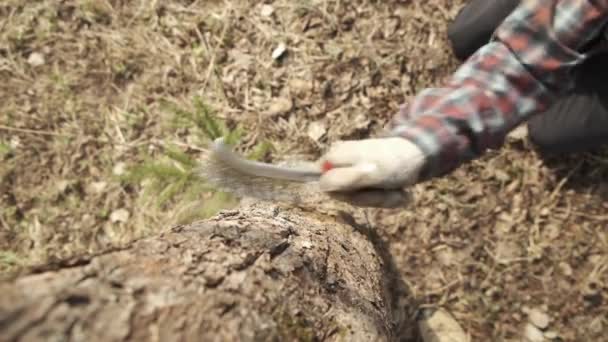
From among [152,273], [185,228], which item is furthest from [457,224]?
[152,273]

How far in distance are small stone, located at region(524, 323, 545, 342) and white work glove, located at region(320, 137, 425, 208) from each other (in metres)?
1.22

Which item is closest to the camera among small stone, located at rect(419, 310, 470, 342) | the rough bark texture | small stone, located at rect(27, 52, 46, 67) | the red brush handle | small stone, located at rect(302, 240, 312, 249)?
the rough bark texture

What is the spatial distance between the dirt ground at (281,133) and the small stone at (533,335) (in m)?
0.02

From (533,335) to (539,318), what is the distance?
0.08 metres

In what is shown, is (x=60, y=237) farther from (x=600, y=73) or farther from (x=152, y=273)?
(x=600, y=73)

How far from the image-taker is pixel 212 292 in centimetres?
84

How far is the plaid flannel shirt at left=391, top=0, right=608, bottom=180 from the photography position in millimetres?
1338

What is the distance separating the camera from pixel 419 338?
2.11 metres

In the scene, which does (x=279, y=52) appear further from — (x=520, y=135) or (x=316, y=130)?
(x=520, y=135)

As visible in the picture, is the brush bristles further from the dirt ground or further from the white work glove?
the dirt ground

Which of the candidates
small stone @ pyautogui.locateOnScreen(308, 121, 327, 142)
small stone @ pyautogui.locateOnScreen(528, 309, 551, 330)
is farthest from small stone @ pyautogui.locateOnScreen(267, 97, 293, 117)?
small stone @ pyautogui.locateOnScreen(528, 309, 551, 330)

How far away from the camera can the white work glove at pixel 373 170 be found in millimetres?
1231

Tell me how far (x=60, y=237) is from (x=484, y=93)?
192cm

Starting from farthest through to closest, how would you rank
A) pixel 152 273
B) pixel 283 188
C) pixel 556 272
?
pixel 556 272 → pixel 283 188 → pixel 152 273
